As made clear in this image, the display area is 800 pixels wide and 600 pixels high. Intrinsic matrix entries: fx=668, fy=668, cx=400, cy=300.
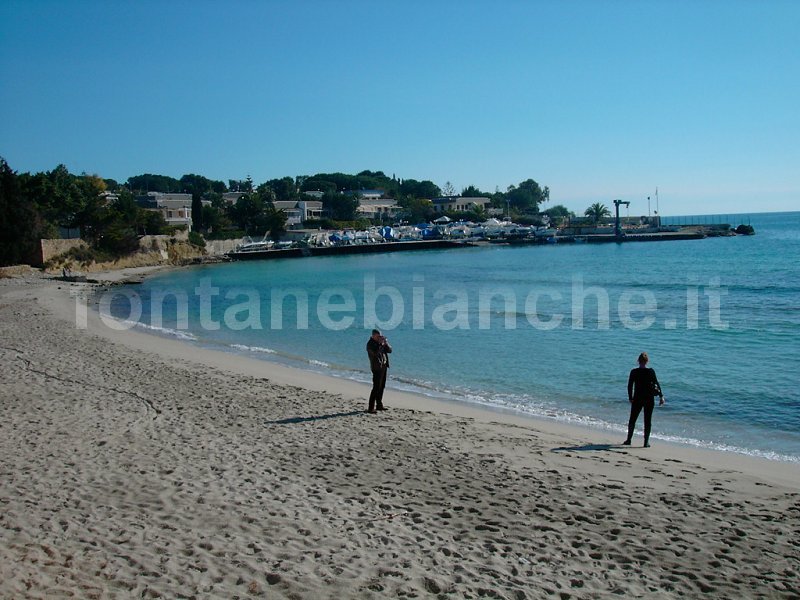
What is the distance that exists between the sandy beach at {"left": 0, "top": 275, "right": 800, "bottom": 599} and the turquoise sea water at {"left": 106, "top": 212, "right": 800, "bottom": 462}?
3.09 m

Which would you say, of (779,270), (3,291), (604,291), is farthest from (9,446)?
(779,270)

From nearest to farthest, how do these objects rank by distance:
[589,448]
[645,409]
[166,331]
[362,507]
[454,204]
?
[362,507]
[589,448]
[645,409]
[166,331]
[454,204]

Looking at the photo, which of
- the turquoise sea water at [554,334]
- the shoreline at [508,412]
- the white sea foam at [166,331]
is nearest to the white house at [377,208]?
the turquoise sea water at [554,334]

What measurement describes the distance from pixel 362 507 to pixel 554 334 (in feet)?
67.2

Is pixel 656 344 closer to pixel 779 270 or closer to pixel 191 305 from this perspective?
pixel 191 305

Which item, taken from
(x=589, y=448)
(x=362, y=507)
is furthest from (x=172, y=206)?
(x=362, y=507)

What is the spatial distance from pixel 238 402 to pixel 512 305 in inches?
1058

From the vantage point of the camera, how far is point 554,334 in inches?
1065

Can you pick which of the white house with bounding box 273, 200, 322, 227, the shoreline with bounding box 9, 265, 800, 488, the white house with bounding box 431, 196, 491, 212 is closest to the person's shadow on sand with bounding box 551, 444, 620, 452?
the shoreline with bounding box 9, 265, 800, 488

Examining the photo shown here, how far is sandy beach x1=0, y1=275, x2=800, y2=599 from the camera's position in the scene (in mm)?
5973

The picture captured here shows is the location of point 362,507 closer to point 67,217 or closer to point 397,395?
point 397,395

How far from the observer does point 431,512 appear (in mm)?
7598

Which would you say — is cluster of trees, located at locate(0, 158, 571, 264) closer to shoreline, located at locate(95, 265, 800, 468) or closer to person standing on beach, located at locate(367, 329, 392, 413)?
shoreline, located at locate(95, 265, 800, 468)

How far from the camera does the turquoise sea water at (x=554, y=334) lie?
15383 mm
